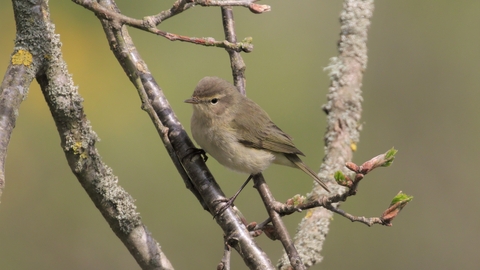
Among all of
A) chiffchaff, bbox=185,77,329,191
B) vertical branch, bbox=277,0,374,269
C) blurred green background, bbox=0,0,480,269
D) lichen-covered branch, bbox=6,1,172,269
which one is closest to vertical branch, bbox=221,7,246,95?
chiffchaff, bbox=185,77,329,191

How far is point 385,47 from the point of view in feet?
21.1

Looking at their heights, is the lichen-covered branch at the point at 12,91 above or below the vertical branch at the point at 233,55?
below

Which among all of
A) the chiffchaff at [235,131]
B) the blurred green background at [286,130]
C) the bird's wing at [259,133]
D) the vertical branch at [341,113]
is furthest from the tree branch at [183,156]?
the blurred green background at [286,130]

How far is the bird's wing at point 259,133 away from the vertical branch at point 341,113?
1.59 feet

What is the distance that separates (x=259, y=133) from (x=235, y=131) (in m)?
0.20

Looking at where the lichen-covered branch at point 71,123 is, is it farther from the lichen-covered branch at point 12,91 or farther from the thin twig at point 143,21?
the thin twig at point 143,21

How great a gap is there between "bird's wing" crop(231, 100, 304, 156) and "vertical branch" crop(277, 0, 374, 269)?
49cm

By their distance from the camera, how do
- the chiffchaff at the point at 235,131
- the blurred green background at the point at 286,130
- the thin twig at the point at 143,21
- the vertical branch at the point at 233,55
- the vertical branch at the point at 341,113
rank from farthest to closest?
the blurred green background at the point at 286,130 < the chiffchaff at the point at 235,131 < the vertical branch at the point at 233,55 < the vertical branch at the point at 341,113 < the thin twig at the point at 143,21

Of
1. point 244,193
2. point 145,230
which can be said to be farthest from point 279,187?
point 145,230

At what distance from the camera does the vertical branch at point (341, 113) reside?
2.88 metres

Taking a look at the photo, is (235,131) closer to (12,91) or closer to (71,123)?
(71,123)

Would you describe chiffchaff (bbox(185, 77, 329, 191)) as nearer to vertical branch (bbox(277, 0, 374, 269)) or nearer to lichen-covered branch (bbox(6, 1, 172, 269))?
vertical branch (bbox(277, 0, 374, 269))

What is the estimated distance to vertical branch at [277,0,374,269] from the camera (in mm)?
2877

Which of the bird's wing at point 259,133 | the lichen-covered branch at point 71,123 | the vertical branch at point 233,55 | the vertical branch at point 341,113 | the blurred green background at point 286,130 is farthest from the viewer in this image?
the blurred green background at point 286,130
